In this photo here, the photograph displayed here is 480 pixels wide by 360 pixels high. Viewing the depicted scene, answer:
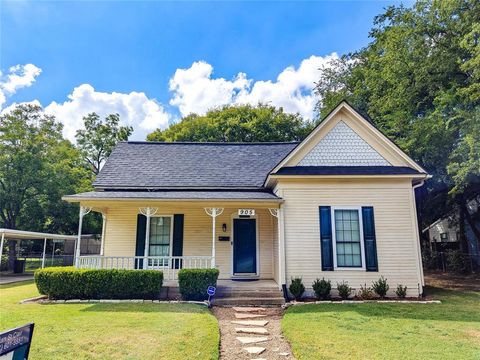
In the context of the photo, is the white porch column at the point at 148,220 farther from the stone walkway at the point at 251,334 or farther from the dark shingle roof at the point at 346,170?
the dark shingle roof at the point at 346,170

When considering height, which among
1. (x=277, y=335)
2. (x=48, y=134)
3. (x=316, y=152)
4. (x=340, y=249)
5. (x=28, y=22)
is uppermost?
(x=48, y=134)

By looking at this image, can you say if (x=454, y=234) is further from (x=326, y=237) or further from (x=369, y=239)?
(x=326, y=237)

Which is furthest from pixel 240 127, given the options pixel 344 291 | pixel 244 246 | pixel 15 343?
pixel 15 343

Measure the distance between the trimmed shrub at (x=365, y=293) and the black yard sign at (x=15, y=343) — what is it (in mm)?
8663

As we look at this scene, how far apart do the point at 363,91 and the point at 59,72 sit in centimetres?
1586

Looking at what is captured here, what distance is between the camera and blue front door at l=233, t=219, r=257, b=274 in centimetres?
1152

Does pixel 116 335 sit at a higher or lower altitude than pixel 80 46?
lower

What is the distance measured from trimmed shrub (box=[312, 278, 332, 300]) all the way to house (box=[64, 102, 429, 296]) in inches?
13.1

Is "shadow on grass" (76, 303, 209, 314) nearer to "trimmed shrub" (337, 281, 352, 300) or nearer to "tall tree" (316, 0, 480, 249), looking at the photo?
"trimmed shrub" (337, 281, 352, 300)

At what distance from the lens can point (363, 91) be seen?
742 inches

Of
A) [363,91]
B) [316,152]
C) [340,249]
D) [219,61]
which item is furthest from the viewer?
[363,91]

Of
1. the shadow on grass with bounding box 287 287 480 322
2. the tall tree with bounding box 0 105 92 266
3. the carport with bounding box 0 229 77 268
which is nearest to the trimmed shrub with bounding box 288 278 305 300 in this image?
the shadow on grass with bounding box 287 287 480 322

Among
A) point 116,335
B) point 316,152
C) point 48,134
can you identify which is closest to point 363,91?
point 316,152

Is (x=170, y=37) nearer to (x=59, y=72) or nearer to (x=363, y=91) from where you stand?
(x=59, y=72)
